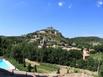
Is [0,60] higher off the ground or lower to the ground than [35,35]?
lower

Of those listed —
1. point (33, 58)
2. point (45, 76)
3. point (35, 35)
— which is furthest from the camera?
point (35, 35)

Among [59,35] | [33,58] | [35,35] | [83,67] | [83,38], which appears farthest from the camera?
[83,38]

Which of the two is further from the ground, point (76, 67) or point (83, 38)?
point (83, 38)

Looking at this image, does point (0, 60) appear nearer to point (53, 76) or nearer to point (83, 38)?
point (53, 76)

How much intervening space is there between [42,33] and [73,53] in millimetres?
43670

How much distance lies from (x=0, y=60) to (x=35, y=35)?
57.0m

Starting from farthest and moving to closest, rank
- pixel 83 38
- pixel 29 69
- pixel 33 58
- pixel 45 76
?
pixel 83 38 < pixel 33 58 < pixel 29 69 < pixel 45 76

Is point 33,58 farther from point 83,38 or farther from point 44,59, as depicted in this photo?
point 83,38

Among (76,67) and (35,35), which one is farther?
(35,35)

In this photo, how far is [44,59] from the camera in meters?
47.2

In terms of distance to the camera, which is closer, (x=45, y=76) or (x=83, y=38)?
(x=45, y=76)

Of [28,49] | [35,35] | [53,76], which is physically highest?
[35,35]

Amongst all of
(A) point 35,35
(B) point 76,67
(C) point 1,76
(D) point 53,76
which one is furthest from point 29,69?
(A) point 35,35

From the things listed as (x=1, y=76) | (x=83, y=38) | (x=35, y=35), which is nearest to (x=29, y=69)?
(x=1, y=76)
